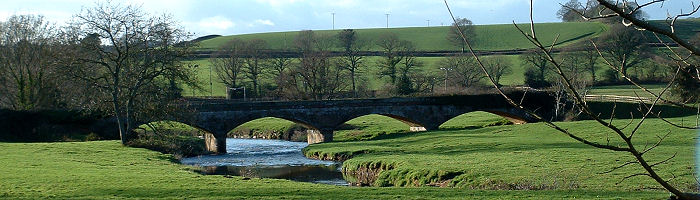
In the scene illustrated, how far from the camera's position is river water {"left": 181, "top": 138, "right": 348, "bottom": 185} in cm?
3829

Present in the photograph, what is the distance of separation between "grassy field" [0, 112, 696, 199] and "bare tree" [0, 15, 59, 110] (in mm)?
17510

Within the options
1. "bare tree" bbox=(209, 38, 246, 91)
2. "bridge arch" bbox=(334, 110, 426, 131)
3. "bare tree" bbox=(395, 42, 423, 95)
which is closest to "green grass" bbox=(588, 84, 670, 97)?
"bare tree" bbox=(395, 42, 423, 95)

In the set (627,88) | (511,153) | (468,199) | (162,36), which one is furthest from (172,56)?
(627,88)

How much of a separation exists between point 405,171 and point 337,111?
1344 inches

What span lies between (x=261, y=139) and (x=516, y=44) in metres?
70.7

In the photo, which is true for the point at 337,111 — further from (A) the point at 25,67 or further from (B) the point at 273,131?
(A) the point at 25,67

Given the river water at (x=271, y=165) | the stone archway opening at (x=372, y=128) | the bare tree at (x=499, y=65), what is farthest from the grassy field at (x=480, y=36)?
the river water at (x=271, y=165)

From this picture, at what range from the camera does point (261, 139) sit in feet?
248

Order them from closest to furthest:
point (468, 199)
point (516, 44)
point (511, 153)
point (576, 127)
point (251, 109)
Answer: point (468, 199), point (511, 153), point (576, 127), point (251, 109), point (516, 44)

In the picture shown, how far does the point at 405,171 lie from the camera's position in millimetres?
35219

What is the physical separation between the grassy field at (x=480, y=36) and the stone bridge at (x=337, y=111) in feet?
183

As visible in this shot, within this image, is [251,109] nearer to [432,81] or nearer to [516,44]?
[432,81]

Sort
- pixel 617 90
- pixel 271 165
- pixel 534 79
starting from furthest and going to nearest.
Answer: pixel 534 79, pixel 617 90, pixel 271 165

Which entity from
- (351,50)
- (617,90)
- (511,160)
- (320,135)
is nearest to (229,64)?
(351,50)
